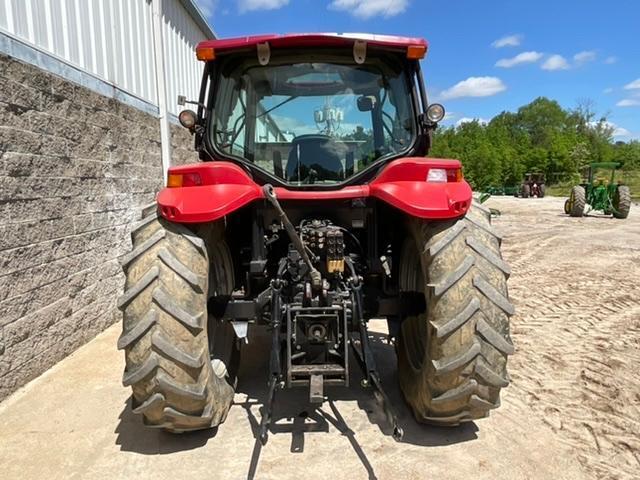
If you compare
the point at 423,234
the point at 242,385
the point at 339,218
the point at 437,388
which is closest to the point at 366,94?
the point at 339,218

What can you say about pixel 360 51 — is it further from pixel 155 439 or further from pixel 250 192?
pixel 155 439

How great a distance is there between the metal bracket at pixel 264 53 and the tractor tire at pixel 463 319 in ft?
4.46

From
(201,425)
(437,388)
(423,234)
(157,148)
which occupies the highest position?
(157,148)

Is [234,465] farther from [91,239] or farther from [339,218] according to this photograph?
[91,239]

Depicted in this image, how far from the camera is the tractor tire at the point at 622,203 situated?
1457cm

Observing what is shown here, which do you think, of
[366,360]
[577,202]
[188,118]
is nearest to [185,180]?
[188,118]

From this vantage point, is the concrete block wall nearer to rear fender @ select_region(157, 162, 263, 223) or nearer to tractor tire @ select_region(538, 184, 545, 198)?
rear fender @ select_region(157, 162, 263, 223)

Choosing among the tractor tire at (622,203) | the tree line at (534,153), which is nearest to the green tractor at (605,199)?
the tractor tire at (622,203)

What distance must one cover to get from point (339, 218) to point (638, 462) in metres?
2.03

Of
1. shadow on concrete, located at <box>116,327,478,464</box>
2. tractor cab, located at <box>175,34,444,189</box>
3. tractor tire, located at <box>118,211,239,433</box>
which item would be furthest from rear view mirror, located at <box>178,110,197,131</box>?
shadow on concrete, located at <box>116,327,478,464</box>

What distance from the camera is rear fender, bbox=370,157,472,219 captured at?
7.57ft

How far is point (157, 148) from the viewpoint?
19.0ft

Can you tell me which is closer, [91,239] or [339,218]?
[339,218]

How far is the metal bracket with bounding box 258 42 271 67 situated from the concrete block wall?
5.86 ft
